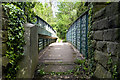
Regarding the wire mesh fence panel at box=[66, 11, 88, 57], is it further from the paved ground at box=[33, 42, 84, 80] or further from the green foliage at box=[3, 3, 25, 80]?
the green foliage at box=[3, 3, 25, 80]

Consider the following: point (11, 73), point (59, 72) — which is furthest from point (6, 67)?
point (59, 72)

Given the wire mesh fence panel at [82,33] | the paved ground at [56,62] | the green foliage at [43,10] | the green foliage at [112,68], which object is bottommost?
the paved ground at [56,62]

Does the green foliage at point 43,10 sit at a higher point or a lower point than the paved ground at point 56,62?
higher

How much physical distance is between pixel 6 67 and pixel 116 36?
253 centimetres

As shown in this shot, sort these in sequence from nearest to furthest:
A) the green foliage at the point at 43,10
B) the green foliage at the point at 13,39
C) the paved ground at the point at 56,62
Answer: the green foliage at the point at 13,39, the paved ground at the point at 56,62, the green foliage at the point at 43,10

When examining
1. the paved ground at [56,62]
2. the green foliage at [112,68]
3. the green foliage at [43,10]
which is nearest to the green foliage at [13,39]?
the paved ground at [56,62]

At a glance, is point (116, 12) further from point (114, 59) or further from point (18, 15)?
point (18, 15)

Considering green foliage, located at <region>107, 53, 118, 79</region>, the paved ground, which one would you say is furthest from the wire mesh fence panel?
green foliage, located at <region>107, 53, 118, 79</region>

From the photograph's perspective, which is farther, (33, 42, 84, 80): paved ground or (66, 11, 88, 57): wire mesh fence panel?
(66, 11, 88, 57): wire mesh fence panel

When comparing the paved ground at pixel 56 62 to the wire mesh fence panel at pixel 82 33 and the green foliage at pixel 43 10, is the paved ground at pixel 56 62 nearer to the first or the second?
the wire mesh fence panel at pixel 82 33

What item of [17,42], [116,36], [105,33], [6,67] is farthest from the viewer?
[17,42]

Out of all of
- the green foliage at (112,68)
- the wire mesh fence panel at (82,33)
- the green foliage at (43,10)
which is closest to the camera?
the green foliage at (112,68)

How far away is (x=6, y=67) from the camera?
2.02 meters

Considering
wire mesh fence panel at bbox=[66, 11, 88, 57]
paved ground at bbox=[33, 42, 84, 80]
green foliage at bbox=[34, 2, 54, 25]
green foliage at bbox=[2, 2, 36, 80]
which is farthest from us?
green foliage at bbox=[34, 2, 54, 25]
